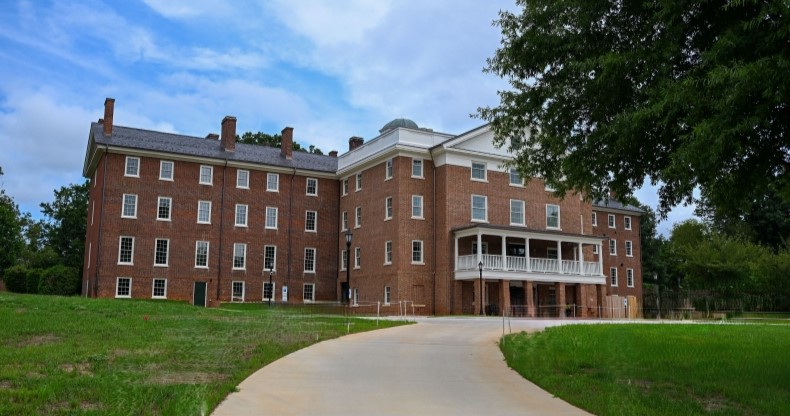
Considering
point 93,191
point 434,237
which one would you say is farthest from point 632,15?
point 93,191

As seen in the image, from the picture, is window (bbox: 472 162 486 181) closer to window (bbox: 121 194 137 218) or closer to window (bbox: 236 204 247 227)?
window (bbox: 236 204 247 227)

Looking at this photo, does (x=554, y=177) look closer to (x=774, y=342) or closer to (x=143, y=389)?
(x=774, y=342)

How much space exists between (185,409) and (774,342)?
15.3m

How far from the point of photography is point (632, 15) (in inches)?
466

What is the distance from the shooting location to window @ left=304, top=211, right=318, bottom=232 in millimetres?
50750

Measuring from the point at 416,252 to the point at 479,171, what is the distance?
6753 mm

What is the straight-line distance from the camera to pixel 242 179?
4903 cm

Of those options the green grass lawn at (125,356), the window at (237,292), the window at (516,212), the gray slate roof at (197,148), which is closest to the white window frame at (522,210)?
A: the window at (516,212)

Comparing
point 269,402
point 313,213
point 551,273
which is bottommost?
point 269,402

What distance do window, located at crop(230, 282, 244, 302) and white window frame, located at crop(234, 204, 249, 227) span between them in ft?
12.9

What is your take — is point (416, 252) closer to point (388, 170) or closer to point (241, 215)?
point (388, 170)

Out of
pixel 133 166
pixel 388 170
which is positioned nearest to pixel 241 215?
pixel 133 166

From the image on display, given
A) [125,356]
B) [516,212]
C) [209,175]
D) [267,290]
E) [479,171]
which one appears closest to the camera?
[125,356]

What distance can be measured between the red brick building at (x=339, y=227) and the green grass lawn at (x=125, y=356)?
821 inches
